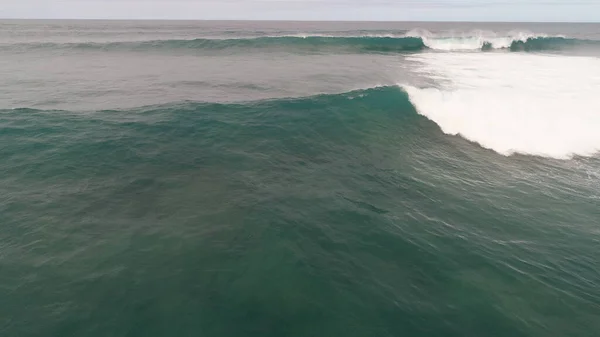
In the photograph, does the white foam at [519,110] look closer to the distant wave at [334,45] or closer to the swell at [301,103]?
the swell at [301,103]

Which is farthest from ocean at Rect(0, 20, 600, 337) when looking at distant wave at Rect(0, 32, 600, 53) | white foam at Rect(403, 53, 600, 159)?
distant wave at Rect(0, 32, 600, 53)

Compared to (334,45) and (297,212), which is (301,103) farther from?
(334,45)

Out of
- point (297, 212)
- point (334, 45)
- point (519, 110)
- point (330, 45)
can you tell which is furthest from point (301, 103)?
point (334, 45)

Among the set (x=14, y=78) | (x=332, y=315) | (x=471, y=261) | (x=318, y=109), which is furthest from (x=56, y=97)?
(x=471, y=261)

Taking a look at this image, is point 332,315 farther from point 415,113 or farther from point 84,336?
point 415,113

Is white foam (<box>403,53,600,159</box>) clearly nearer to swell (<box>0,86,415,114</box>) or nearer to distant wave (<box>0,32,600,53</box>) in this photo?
swell (<box>0,86,415,114</box>)

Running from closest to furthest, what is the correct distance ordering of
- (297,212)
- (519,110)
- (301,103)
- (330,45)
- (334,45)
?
(297,212), (301,103), (519,110), (330,45), (334,45)

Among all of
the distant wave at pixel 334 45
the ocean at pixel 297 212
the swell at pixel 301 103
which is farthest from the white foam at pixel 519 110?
the distant wave at pixel 334 45
